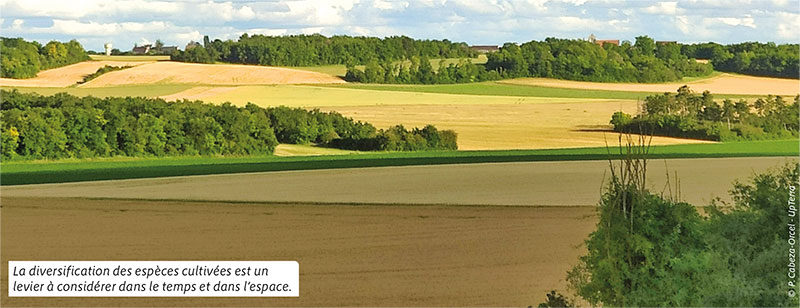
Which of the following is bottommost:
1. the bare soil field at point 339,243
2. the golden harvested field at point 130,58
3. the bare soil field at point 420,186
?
the bare soil field at point 420,186

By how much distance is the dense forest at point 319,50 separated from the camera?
5456 centimetres

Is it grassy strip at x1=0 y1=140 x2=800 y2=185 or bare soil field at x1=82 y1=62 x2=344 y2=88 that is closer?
grassy strip at x1=0 y1=140 x2=800 y2=185

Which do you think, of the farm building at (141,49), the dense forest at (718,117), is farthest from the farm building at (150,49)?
the dense forest at (718,117)

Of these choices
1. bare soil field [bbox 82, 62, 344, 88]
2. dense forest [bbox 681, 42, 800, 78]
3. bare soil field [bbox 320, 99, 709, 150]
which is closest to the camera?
bare soil field [bbox 320, 99, 709, 150]

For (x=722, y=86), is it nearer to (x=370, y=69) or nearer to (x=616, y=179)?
(x=370, y=69)

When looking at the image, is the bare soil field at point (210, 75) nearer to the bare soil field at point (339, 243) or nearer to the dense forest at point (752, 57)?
the dense forest at point (752, 57)

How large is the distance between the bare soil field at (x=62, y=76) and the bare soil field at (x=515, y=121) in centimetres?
1583

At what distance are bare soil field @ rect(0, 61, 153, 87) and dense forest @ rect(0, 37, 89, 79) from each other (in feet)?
1.37

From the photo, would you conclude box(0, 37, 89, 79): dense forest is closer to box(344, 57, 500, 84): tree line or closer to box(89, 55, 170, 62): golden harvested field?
box(89, 55, 170, 62): golden harvested field

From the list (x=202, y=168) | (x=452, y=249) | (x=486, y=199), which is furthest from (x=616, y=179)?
(x=202, y=168)

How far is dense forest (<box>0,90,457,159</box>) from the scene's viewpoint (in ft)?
118

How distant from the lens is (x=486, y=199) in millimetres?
28141

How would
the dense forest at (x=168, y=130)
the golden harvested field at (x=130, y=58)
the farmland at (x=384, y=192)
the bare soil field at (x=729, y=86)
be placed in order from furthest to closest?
1. the golden harvested field at (x=130, y=58)
2. the bare soil field at (x=729, y=86)
3. the dense forest at (x=168, y=130)
4. the farmland at (x=384, y=192)
